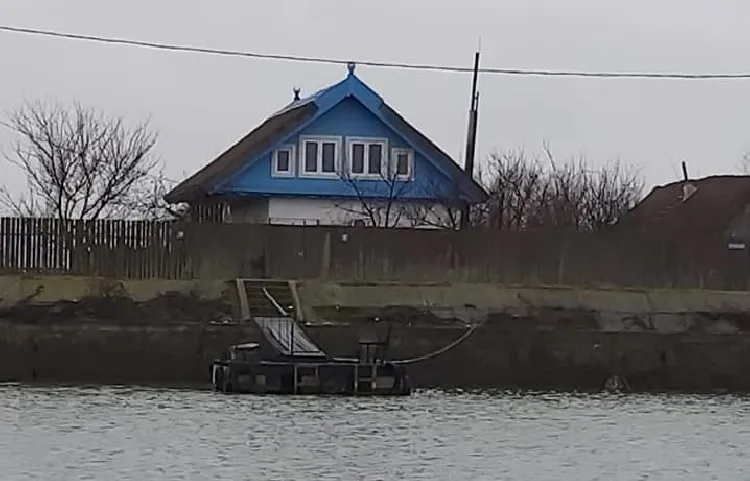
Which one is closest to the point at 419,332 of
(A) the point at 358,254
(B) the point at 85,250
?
(A) the point at 358,254

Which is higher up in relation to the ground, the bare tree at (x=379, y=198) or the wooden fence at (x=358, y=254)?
the bare tree at (x=379, y=198)

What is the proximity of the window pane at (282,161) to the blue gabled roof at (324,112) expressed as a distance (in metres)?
0.50

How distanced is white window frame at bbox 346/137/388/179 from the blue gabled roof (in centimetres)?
82

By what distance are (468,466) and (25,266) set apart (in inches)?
834

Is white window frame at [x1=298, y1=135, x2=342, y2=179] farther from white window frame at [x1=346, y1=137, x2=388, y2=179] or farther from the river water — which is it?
the river water

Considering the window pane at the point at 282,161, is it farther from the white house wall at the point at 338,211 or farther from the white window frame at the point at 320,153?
the white house wall at the point at 338,211

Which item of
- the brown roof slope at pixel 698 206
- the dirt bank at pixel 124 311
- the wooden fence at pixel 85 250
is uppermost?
the brown roof slope at pixel 698 206

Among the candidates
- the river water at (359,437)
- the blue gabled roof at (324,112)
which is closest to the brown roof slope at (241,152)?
the blue gabled roof at (324,112)

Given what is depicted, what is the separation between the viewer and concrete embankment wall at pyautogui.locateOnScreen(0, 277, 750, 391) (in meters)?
38.2

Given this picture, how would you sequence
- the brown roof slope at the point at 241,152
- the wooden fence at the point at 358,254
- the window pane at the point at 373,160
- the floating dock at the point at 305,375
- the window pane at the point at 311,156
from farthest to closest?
the window pane at the point at 373,160, the window pane at the point at 311,156, the brown roof slope at the point at 241,152, the wooden fence at the point at 358,254, the floating dock at the point at 305,375

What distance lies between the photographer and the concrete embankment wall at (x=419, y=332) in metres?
38.2

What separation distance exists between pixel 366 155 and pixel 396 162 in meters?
0.91

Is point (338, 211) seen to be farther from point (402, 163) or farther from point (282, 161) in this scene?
point (402, 163)

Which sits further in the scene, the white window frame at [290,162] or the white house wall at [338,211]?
the white house wall at [338,211]
